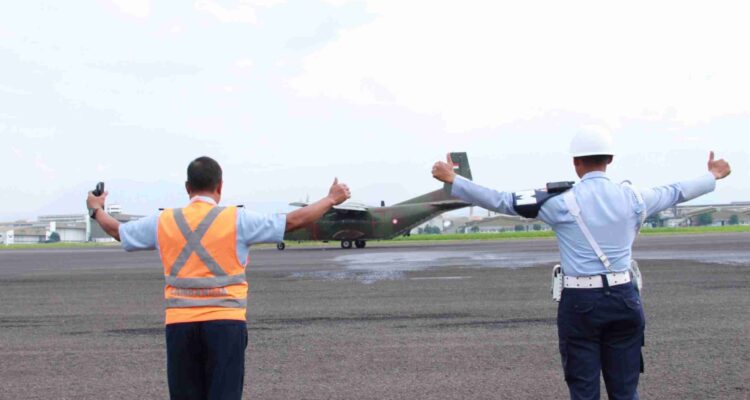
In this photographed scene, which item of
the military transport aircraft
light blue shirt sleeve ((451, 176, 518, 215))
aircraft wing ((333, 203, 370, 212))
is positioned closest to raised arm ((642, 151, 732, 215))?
light blue shirt sleeve ((451, 176, 518, 215))

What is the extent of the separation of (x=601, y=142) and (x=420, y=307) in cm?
848

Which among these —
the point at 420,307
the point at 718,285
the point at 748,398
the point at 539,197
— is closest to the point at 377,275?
the point at 420,307

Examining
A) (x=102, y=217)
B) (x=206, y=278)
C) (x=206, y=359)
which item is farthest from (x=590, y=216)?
(x=102, y=217)

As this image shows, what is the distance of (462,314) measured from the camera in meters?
11.5

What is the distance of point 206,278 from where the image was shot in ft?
13.5

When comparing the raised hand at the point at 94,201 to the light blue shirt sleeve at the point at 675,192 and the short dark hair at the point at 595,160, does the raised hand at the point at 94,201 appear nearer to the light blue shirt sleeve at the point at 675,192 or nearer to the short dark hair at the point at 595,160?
the short dark hair at the point at 595,160

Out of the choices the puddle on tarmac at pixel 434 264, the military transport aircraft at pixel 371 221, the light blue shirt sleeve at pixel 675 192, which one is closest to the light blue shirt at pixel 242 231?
the light blue shirt sleeve at pixel 675 192

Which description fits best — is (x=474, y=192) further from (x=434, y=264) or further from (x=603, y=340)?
(x=434, y=264)

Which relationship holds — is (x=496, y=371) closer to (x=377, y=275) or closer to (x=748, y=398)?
(x=748, y=398)

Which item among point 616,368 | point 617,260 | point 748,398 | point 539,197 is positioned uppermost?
point 539,197

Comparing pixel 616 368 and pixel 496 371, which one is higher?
pixel 616 368

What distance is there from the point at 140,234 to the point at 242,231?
0.63m

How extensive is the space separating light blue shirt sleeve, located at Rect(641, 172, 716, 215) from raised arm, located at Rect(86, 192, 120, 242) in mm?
3221

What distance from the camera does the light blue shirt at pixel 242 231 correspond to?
13.8 ft
